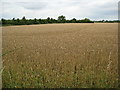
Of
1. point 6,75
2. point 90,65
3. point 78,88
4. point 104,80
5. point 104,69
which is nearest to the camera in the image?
point 78,88

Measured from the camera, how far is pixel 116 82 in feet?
12.8

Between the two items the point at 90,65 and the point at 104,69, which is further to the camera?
the point at 90,65

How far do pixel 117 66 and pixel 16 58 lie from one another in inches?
126

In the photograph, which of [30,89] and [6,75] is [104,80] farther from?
[6,75]

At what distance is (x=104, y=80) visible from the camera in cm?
398

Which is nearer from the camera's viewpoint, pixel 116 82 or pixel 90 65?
pixel 116 82

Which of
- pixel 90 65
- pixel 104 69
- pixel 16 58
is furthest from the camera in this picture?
pixel 16 58

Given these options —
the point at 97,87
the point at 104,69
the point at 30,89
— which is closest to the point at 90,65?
the point at 104,69

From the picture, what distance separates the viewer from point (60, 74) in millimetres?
4383

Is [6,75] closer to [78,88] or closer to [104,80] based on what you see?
[78,88]

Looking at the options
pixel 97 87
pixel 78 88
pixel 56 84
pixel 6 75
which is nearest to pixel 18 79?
pixel 6 75

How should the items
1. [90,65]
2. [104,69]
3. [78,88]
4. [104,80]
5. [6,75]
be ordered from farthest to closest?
[90,65] → [104,69] → [6,75] → [104,80] → [78,88]

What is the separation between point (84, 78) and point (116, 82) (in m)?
0.70

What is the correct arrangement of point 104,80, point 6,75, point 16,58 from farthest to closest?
1. point 16,58
2. point 6,75
3. point 104,80
